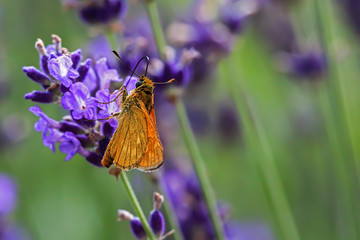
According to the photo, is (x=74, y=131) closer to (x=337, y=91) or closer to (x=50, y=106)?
(x=337, y=91)

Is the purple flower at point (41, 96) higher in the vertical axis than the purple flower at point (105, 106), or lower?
higher

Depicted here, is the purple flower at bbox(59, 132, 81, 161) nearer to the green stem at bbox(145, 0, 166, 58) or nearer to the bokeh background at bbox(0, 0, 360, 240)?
the green stem at bbox(145, 0, 166, 58)

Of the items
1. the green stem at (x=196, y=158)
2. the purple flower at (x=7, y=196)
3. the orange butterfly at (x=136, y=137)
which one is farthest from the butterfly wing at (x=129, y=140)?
the purple flower at (x=7, y=196)

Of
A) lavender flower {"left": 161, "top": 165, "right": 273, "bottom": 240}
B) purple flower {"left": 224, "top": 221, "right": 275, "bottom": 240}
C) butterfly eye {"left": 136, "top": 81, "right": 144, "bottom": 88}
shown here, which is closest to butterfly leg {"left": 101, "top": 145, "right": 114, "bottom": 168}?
butterfly eye {"left": 136, "top": 81, "right": 144, "bottom": 88}

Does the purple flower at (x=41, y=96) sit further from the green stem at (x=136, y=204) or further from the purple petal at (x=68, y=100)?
the green stem at (x=136, y=204)

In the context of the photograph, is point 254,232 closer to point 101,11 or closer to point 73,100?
point 101,11

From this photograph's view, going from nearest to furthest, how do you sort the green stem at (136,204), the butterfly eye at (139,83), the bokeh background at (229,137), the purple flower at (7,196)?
the green stem at (136,204), the butterfly eye at (139,83), the bokeh background at (229,137), the purple flower at (7,196)
